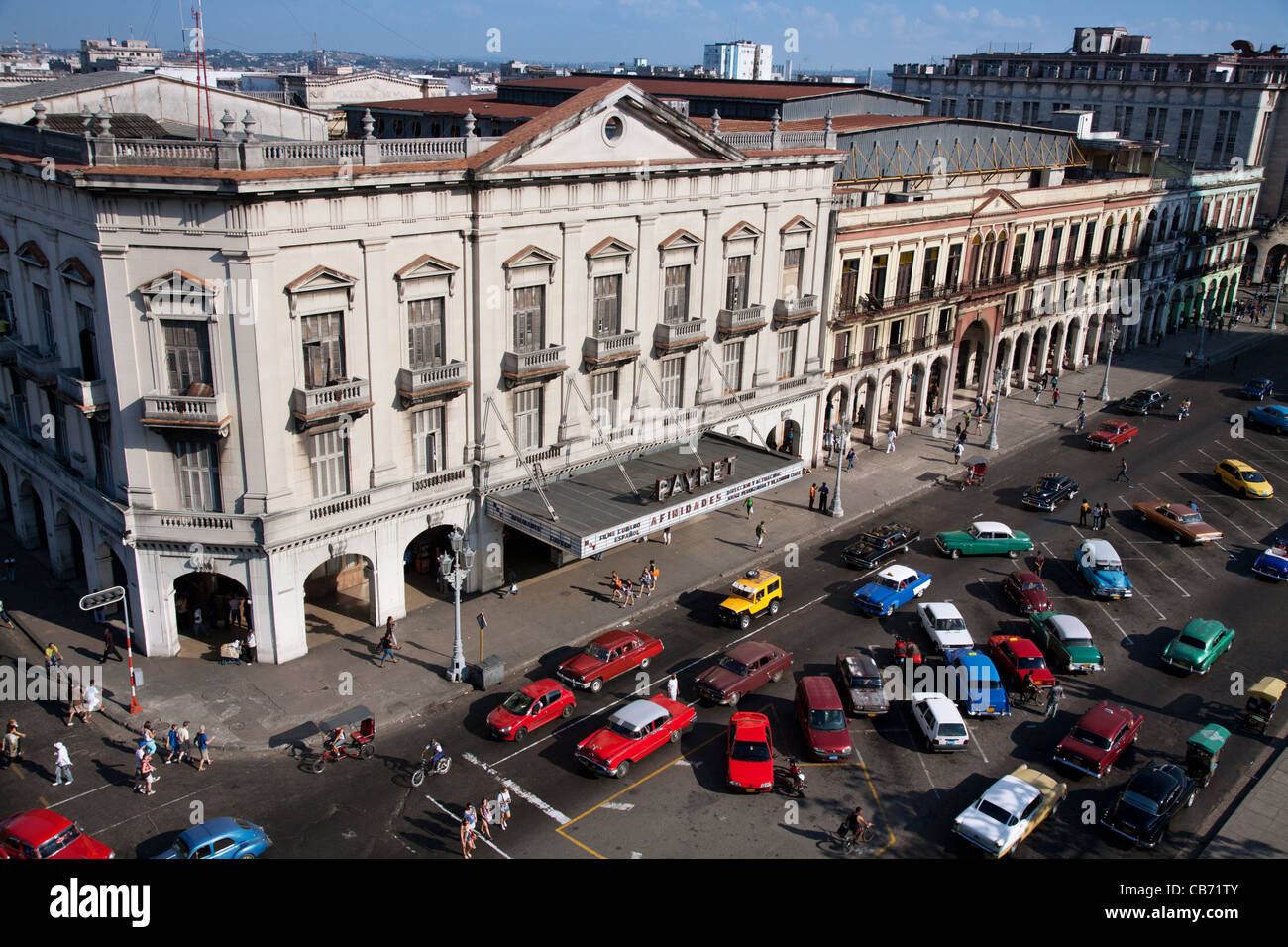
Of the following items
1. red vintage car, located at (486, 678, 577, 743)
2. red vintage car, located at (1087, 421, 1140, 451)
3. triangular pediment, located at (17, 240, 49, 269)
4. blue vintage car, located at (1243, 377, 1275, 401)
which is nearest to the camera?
red vintage car, located at (486, 678, 577, 743)

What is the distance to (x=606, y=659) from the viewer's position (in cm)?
3903

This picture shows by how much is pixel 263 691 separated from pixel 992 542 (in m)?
34.8

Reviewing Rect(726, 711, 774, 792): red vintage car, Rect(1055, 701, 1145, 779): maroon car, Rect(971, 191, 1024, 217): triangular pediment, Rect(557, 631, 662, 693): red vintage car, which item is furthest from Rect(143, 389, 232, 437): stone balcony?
Rect(971, 191, 1024, 217): triangular pediment

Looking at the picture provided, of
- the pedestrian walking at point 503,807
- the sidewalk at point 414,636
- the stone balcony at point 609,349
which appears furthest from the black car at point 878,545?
the pedestrian walking at point 503,807

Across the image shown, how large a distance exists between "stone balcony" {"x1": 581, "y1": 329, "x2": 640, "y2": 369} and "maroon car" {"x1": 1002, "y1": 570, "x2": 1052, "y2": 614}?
20.4 m

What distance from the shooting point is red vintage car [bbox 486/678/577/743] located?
1390 inches

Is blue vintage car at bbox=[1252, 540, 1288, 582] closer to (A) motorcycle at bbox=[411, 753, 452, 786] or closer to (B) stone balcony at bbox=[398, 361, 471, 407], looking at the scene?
(B) stone balcony at bbox=[398, 361, 471, 407]

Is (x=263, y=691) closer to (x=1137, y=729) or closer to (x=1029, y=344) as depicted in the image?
(x=1137, y=729)

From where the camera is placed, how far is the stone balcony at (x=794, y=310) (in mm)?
56000

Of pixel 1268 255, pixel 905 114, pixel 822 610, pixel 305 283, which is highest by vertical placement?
pixel 905 114

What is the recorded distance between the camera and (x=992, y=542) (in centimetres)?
5178

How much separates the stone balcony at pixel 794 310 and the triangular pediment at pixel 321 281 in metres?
25.6

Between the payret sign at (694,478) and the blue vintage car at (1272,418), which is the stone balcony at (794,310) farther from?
the blue vintage car at (1272,418)

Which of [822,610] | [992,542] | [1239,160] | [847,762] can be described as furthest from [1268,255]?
[847,762]
